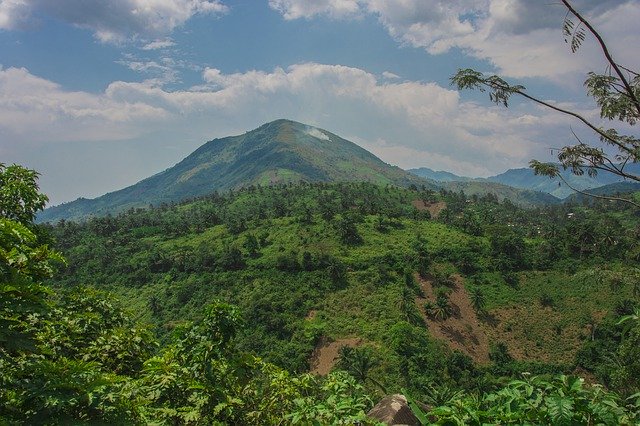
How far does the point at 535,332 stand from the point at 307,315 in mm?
45233

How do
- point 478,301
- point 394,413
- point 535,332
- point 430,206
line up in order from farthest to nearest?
point 430,206 → point 478,301 → point 535,332 → point 394,413

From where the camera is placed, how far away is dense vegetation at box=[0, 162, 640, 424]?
4.30 meters

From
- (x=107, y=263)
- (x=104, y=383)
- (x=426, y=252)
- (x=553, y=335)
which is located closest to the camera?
(x=104, y=383)

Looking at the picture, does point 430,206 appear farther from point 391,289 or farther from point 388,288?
point 391,289

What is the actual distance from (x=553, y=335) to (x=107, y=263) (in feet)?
375

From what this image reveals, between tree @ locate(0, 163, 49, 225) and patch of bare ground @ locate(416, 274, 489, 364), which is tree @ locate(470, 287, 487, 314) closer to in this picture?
patch of bare ground @ locate(416, 274, 489, 364)

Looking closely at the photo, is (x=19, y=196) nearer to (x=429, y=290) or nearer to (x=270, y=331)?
(x=270, y=331)

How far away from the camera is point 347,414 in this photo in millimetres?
4668

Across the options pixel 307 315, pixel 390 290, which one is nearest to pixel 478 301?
pixel 390 290

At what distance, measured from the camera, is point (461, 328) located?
81.8m

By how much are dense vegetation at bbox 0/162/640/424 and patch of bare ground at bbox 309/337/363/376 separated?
4.19ft

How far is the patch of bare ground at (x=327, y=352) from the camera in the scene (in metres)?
72.1

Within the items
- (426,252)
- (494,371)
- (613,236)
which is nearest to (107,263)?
(426,252)

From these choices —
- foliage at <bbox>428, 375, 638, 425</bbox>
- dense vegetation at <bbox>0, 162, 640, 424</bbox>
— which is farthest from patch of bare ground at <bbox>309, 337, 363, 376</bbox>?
foliage at <bbox>428, 375, 638, 425</bbox>
